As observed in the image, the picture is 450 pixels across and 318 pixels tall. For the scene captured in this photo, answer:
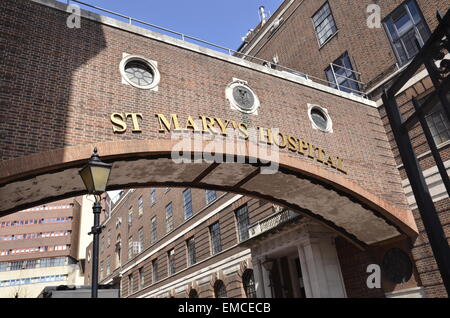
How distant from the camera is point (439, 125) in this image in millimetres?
14453

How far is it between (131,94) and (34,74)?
248 cm

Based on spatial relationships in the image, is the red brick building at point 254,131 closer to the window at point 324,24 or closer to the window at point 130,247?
the window at point 324,24

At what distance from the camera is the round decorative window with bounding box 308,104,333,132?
46.9 ft

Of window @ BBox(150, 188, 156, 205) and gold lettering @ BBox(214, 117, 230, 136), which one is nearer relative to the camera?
gold lettering @ BBox(214, 117, 230, 136)

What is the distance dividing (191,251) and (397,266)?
647 inches

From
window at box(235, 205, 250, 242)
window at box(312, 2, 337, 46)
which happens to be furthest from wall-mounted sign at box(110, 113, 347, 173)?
window at box(312, 2, 337, 46)

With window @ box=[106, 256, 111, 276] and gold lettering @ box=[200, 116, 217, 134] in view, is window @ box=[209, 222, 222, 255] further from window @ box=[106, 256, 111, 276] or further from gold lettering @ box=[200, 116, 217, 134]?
window @ box=[106, 256, 111, 276]

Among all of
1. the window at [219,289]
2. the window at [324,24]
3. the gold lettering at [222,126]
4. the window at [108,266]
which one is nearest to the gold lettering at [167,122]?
the gold lettering at [222,126]

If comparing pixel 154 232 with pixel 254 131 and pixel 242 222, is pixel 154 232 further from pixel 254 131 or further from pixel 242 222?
pixel 254 131

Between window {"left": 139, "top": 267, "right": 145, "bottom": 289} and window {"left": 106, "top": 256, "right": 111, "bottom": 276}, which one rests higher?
window {"left": 106, "top": 256, "right": 111, "bottom": 276}

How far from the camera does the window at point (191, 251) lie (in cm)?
2752

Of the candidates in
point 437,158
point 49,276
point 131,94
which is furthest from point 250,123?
point 49,276

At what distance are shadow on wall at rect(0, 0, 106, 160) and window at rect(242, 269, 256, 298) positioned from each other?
611 inches
